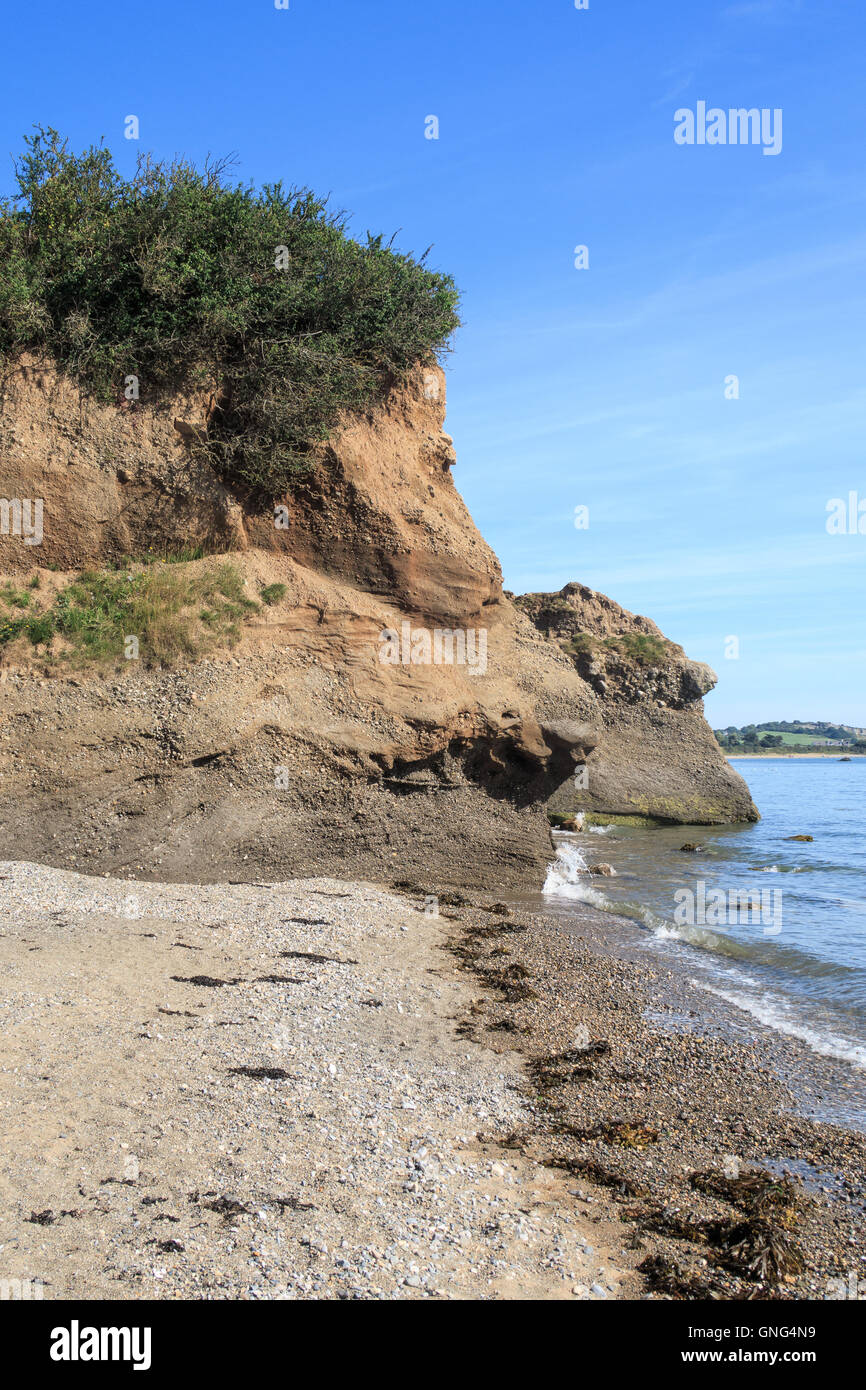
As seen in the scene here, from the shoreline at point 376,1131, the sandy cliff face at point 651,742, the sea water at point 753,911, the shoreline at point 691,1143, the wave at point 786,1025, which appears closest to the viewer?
the shoreline at point 376,1131

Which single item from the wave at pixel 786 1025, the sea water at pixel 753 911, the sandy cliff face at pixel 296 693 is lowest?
the sea water at pixel 753 911

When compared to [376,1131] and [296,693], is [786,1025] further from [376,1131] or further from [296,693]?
[296,693]

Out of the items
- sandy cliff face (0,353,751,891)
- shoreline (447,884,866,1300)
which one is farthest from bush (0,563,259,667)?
shoreline (447,884,866,1300)

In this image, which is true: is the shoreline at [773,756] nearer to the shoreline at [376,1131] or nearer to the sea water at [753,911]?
the sea water at [753,911]

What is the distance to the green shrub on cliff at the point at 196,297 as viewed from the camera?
1374 cm

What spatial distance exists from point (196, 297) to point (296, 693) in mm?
6931

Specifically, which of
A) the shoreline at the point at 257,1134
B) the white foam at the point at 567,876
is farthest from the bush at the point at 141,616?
the white foam at the point at 567,876

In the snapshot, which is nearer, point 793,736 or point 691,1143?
point 691,1143

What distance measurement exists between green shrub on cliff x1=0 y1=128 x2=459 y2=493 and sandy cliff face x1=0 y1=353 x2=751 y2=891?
0.58m

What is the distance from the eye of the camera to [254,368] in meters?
14.5

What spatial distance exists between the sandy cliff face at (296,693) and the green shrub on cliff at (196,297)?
1.90 ft

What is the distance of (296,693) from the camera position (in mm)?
13719

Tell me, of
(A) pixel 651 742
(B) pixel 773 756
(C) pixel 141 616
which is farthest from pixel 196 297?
(B) pixel 773 756
